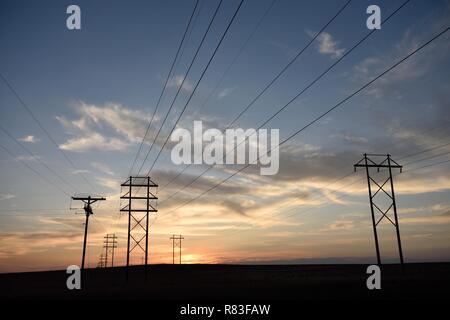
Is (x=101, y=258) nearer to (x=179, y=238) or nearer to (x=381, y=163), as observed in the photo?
(x=179, y=238)

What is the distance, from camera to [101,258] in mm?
136875
